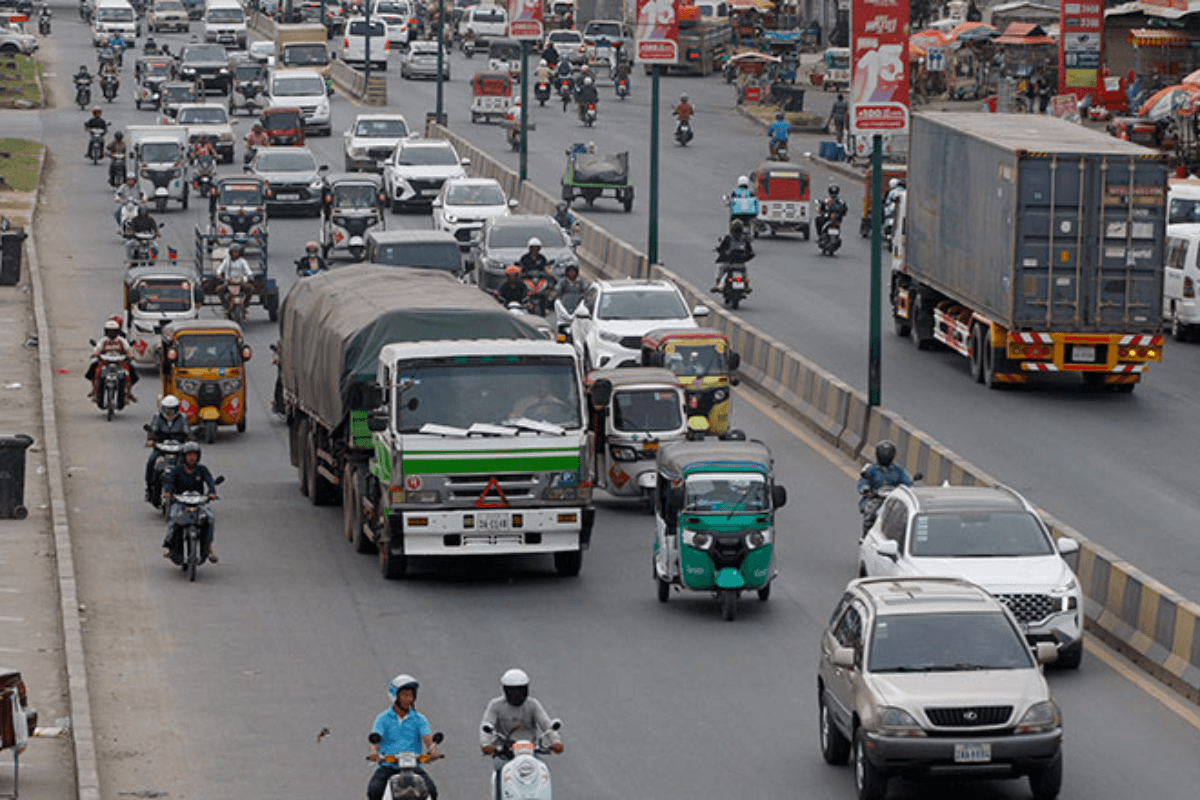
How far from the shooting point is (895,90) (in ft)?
115

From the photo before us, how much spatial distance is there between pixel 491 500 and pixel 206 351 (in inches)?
499

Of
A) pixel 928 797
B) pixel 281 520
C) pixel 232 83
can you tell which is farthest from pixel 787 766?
pixel 232 83

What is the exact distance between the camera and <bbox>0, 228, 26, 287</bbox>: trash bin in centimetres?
5459

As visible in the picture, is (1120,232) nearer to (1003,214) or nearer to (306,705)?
(1003,214)

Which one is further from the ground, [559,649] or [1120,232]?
[1120,232]

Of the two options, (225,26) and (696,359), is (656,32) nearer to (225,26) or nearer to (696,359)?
(696,359)

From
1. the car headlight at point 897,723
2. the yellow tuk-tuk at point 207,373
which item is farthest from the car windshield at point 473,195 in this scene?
the car headlight at point 897,723

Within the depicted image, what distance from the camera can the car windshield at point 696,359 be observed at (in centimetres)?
3550

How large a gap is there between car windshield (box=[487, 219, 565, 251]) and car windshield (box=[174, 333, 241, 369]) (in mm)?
11806

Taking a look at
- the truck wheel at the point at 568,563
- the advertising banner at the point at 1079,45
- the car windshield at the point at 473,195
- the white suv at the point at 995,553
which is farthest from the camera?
the advertising banner at the point at 1079,45

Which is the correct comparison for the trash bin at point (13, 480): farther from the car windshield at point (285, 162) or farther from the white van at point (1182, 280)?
the car windshield at point (285, 162)

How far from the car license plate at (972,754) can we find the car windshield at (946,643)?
773mm

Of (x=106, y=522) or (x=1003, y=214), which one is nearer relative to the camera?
(x=106, y=522)

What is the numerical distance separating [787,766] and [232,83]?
76.0 meters
